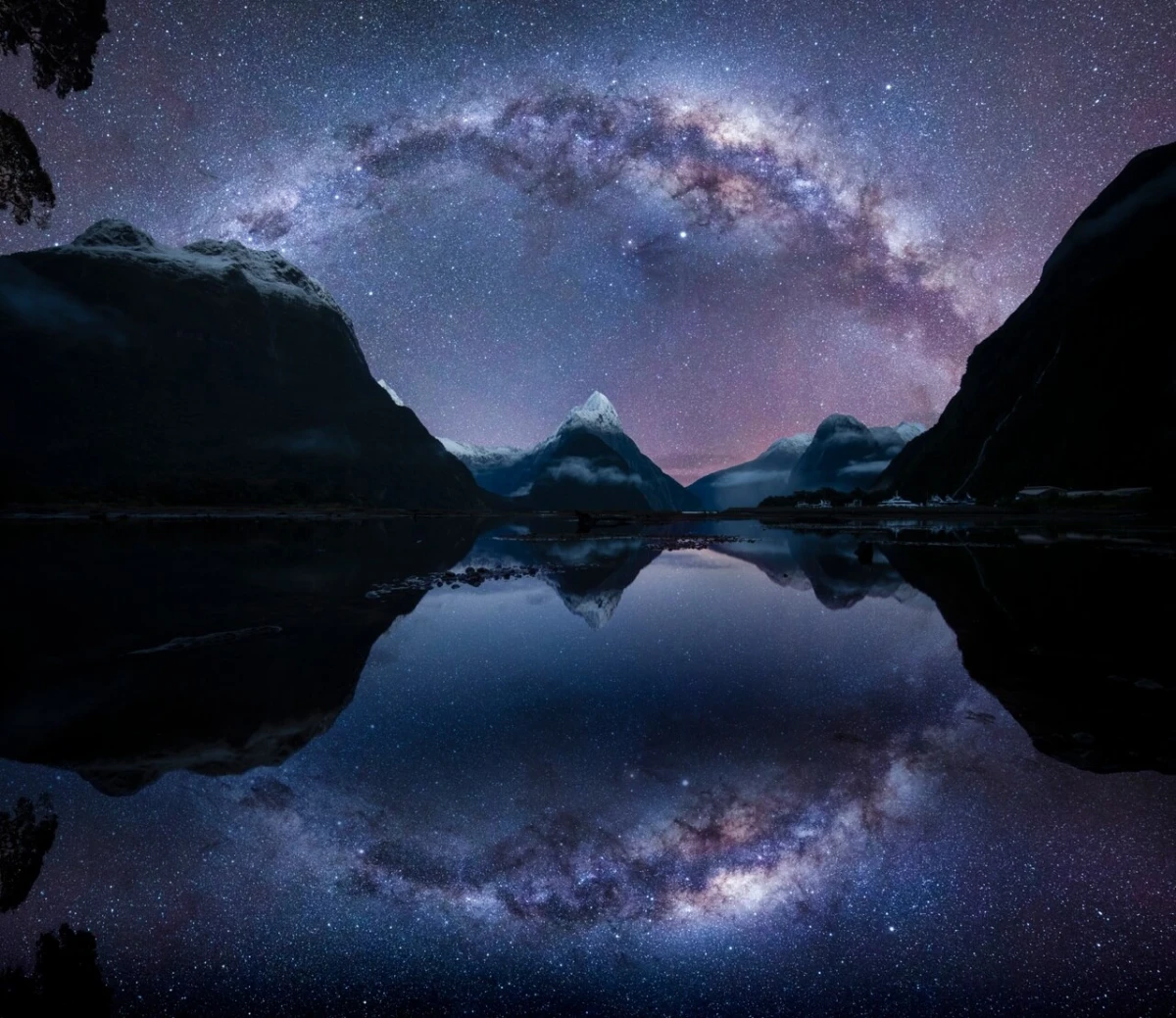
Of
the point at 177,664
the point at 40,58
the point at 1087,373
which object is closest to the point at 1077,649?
the point at 177,664

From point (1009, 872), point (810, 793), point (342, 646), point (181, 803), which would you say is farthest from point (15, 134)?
point (1009, 872)

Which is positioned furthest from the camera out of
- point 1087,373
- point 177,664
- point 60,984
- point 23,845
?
point 1087,373

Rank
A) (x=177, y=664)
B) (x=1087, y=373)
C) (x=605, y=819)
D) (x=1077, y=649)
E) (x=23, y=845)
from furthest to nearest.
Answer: (x=1087, y=373), (x=1077, y=649), (x=177, y=664), (x=605, y=819), (x=23, y=845)

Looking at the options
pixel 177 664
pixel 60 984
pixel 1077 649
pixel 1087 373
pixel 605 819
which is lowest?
pixel 1077 649

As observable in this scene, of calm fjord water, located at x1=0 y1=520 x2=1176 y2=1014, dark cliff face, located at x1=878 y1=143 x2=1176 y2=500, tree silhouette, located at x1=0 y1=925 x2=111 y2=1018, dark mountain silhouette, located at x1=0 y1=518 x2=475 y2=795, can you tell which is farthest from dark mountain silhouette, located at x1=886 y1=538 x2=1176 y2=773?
dark cliff face, located at x1=878 y1=143 x2=1176 y2=500

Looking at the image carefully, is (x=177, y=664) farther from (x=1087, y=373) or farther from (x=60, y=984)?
(x=1087, y=373)

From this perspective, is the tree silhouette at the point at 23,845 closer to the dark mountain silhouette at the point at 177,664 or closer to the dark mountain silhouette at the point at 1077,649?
the dark mountain silhouette at the point at 177,664
